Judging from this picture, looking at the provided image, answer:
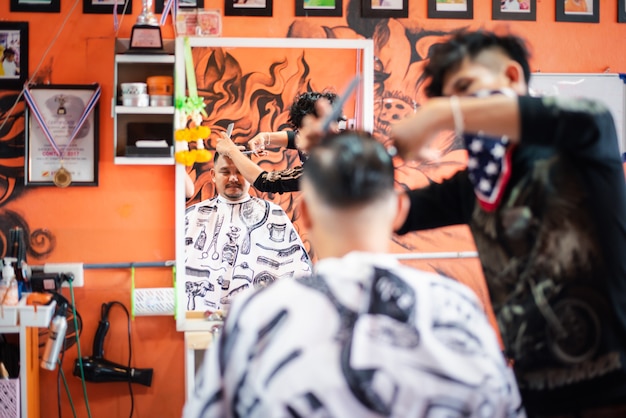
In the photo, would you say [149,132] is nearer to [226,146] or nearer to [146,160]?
[146,160]

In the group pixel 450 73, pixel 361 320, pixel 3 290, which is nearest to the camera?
pixel 361 320

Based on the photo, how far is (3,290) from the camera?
8.82ft

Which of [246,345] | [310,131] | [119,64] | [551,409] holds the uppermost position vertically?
[119,64]

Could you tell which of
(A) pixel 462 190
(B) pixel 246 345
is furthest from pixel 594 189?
(B) pixel 246 345

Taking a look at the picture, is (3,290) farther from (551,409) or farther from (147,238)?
(551,409)

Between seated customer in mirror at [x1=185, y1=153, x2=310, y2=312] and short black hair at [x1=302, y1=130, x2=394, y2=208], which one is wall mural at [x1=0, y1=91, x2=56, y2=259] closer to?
seated customer in mirror at [x1=185, y1=153, x2=310, y2=312]

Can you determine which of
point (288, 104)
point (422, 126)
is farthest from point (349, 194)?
point (288, 104)

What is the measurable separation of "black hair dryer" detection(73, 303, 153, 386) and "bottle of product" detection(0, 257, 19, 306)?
386 mm

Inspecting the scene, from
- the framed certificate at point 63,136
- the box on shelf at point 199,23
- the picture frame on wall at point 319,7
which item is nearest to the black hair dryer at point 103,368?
the framed certificate at point 63,136

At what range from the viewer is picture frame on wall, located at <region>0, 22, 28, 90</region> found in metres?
2.90

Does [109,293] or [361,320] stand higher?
[361,320]

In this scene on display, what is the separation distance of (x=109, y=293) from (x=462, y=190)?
74.0 inches

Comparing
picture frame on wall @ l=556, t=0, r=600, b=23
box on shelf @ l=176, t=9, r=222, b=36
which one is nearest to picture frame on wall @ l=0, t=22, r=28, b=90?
box on shelf @ l=176, t=9, r=222, b=36

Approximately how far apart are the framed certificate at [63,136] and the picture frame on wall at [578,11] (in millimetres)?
2122
